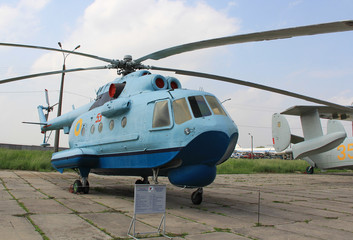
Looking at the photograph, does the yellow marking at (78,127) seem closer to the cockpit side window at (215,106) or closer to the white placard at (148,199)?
the cockpit side window at (215,106)

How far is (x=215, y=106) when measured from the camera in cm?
714

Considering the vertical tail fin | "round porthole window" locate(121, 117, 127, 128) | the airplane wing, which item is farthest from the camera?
the vertical tail fin

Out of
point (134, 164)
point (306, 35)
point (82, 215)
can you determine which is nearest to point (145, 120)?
point (134, 164)

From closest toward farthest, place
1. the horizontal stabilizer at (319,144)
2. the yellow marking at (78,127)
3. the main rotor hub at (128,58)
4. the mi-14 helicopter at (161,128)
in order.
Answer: the mi-14 helicopter at (161,128), the main rotor hub at (128,58), the yellow marking at (78,127), the horizontal stabilizer at (319,144)

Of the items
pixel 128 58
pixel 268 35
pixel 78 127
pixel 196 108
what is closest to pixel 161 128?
pixel 196 108

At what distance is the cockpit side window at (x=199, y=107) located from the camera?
6.82 metres

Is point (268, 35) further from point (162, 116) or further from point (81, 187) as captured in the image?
point (81, 187)

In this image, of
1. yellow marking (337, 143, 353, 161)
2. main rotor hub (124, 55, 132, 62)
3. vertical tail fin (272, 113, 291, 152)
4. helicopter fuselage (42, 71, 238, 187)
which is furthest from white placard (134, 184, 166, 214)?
yellow marking (337, 143, 353, 161)

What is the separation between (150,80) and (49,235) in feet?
17.1

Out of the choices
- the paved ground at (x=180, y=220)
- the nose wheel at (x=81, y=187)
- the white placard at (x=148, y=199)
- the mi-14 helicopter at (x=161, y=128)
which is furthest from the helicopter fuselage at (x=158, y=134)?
the white placard at (x=148, y=199)

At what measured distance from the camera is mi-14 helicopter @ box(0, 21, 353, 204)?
6.58 meters

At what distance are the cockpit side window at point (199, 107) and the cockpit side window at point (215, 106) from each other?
149 millimetres

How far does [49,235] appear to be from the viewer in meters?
4.40

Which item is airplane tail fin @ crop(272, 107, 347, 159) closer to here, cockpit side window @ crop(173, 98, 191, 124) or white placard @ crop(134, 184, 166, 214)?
cockpit side window @ crop(173, 98, 191, 124)
